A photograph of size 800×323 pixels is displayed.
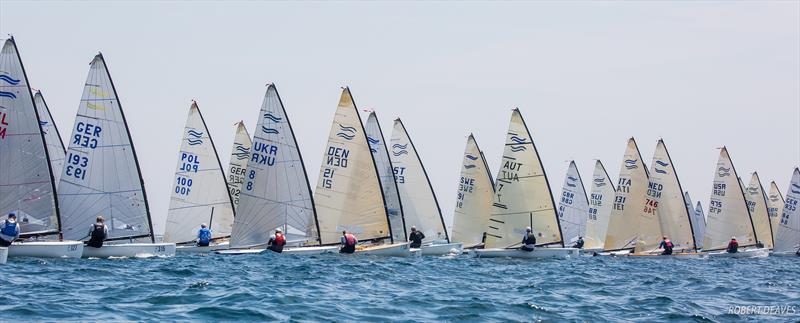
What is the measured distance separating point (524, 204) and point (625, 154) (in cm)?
1417

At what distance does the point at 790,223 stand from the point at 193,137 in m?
36.6

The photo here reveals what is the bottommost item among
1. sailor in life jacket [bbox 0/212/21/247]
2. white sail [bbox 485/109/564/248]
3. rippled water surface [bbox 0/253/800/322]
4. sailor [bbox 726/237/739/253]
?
rippled water surface [bbox 0/253/800/322]

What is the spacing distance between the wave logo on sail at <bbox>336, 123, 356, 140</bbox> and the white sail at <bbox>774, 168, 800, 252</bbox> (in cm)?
3302

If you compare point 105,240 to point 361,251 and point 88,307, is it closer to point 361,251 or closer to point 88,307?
point 361,251

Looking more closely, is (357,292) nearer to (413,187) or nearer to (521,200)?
(521,200)

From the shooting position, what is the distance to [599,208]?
6762 centimetres

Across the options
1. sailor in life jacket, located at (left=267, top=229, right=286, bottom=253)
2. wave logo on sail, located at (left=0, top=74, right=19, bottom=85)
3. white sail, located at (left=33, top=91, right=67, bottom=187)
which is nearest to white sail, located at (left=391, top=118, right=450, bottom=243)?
sailor in life jacket, located at (left=267, top=229, right=286, bottom=253)

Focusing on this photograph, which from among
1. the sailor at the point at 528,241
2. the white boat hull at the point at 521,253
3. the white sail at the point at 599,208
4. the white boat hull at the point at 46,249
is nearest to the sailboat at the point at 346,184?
the white boat hull at the point at 521,253

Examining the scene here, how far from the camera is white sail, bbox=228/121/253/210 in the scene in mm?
52688

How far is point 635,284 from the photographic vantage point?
29766 mm

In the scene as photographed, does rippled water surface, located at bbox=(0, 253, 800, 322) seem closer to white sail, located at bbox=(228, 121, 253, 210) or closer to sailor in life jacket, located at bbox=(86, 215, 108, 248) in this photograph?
sailor in life jacket, located at bbox=(86, 215, 108, 248)

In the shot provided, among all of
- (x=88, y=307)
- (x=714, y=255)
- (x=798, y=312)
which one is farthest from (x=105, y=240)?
(x=714, y=255)

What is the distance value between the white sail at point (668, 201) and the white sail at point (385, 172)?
1353 cm

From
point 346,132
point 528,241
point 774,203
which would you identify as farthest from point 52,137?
point 774,203
